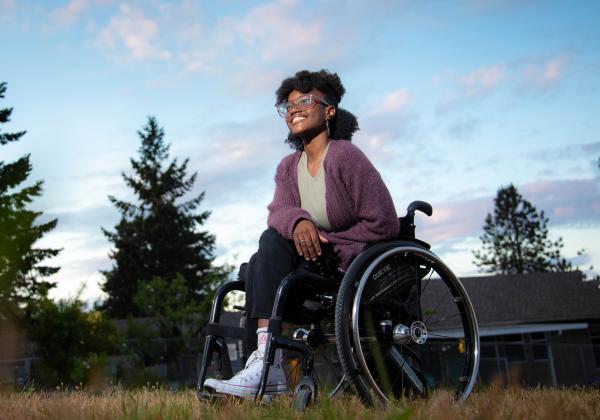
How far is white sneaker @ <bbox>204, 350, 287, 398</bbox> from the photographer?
8.98 feet

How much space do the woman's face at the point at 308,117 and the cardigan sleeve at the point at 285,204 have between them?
0.59 feet

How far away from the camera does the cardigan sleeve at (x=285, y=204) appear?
2.97 metres

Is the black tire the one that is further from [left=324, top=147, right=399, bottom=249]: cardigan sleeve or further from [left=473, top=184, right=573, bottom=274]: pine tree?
[left=473, top=184, right=573, bottom=274]: pine tree

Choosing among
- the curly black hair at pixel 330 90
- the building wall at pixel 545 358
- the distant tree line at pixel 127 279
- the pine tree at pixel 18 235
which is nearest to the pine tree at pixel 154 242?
the distant tree line at pixel 127 279

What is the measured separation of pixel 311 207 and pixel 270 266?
0.46m

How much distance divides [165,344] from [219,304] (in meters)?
19.9

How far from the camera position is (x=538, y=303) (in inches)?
1266

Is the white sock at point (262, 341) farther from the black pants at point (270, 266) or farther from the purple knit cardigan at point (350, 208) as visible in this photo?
the purple knit cardigan at point (350, 208)

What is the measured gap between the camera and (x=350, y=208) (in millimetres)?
3166

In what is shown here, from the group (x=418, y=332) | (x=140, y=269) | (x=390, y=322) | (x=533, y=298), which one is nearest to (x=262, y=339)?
(x=390, y=322)

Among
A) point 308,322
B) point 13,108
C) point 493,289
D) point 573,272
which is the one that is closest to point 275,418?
point 308,322

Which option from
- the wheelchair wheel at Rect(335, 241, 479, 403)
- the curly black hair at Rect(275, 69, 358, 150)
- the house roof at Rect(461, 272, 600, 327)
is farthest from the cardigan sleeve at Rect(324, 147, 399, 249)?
the house roof at Rect(461, 272, 600, 327)

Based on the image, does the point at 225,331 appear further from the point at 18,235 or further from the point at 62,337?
the point at 18,235

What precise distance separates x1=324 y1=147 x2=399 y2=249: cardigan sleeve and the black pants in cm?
15
